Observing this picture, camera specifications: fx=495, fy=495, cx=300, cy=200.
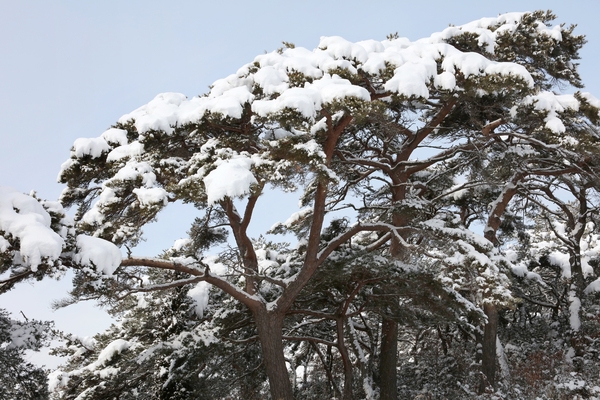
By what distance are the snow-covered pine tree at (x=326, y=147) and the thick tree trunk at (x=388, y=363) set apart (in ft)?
0.11

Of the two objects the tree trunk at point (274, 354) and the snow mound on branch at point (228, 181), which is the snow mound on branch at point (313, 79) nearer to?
the snow mound on branch at point (228, 181)

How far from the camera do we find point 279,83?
919 centimetres

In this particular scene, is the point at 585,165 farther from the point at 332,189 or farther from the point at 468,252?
the point at 332,189

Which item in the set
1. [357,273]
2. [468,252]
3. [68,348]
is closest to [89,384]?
A: [68,348]

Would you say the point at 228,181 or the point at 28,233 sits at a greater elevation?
the point at 228,181

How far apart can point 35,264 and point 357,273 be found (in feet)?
21.5

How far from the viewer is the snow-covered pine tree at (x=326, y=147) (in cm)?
837

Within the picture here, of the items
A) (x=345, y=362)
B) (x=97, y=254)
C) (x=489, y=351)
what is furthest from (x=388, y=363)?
(x=97, y=254)

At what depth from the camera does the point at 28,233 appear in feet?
20.5

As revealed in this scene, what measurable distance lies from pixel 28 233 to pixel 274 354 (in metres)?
5.34

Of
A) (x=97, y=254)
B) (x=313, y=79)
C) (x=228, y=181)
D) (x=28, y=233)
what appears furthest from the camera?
(x=313, y=79)

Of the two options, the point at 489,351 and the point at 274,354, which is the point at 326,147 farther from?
the point at 489,351

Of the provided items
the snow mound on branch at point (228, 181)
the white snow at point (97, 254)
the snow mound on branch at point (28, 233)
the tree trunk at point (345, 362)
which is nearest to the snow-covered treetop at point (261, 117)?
the snow mound on branch at point (228, 181)

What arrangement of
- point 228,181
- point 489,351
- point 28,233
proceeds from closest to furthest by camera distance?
point 28,233
point 228,181
point 489,351
